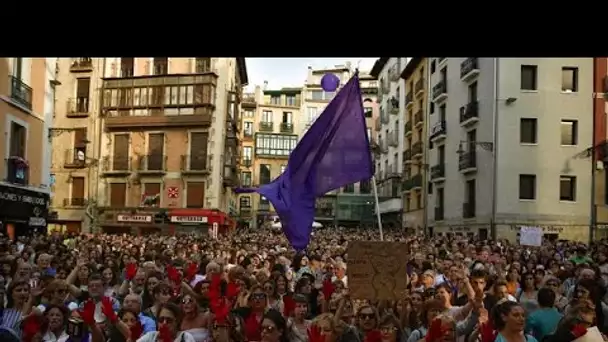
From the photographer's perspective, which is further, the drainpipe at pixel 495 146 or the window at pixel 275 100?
the window at pixel 275 100

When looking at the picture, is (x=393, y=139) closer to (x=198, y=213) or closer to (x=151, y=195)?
(x=198, y=213)

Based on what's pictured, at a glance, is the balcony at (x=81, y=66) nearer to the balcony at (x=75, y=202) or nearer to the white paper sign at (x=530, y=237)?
the balcony at (x=75, y=202)

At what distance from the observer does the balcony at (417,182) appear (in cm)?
4344

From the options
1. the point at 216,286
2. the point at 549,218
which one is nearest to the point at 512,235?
the point at 549,218

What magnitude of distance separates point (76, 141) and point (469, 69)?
22.2m

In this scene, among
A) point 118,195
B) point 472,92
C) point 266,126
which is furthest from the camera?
point 266,126

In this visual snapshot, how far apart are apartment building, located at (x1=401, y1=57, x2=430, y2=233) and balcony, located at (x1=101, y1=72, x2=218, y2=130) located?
1175 centimetres

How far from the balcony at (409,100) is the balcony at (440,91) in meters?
7.84

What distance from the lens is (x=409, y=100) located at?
156 ft

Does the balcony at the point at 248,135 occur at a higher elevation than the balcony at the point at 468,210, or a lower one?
higher

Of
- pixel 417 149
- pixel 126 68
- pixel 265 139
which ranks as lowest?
pixel 417 149

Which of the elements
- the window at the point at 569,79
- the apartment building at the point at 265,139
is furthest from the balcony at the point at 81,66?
the apartment building at the point at 265,139

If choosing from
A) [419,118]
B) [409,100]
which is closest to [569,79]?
[419,118]

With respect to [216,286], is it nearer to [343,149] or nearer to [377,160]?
[343,149]
